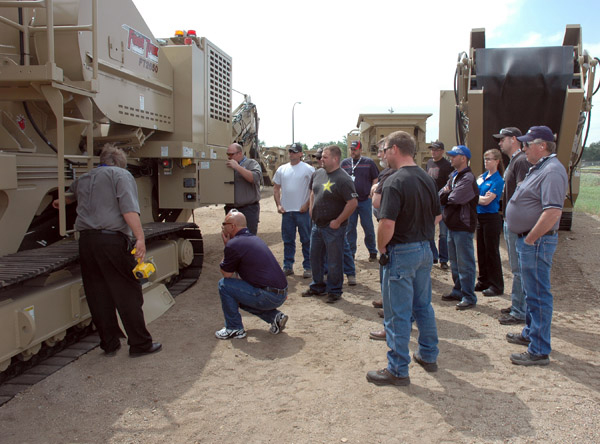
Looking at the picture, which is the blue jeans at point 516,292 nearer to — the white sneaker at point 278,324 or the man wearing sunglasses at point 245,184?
the white sneaker at point 278,324

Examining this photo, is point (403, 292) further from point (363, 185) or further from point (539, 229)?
point (363, 185)

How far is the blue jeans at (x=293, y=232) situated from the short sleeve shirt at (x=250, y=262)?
236 centimetres

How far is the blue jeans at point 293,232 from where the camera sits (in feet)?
24.0

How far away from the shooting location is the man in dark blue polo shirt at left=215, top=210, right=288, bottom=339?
16.0ft

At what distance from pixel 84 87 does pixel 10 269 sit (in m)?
1.80

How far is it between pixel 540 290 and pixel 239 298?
2.62 metres

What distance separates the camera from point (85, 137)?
562 cm

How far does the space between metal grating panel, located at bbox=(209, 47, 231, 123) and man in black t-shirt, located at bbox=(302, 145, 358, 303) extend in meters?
2.68

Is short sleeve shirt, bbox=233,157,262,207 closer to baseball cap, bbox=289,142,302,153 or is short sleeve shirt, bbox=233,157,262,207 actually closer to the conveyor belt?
baseball cap, bbox=289,142,302,153

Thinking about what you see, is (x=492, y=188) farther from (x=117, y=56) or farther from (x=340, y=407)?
(x=117, y=56)

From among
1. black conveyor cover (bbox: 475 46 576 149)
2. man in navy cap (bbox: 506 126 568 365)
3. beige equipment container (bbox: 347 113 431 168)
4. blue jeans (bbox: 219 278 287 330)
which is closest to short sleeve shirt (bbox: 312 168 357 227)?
blue jeans (bbox: 219 278 287 330)

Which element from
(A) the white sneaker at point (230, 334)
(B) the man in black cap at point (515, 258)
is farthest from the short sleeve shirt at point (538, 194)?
(A) the white sneaker at point (230, 334)

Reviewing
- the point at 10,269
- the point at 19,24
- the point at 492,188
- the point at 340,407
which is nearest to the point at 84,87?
the point at 19,24

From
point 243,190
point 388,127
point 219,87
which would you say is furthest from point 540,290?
point 388,127
